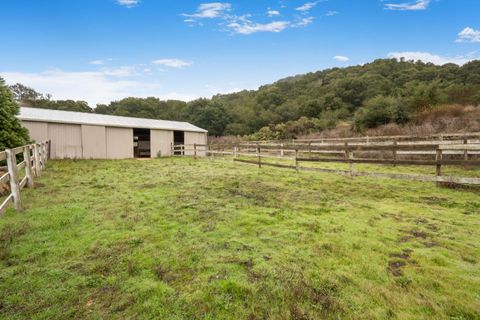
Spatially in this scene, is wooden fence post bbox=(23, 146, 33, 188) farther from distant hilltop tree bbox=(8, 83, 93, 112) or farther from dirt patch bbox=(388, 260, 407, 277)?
distant hilltop tree bbox=(8, 83, 93, 112)

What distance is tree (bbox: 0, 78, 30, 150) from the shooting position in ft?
29.0

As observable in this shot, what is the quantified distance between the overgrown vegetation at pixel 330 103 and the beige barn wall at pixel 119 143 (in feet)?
55.0

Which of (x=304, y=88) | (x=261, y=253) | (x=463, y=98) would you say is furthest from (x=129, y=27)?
(x=304, y=88)

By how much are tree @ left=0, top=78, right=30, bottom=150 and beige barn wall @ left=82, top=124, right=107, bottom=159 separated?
6334mm

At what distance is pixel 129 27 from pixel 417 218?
21.8 metres

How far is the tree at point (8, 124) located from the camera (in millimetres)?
8844

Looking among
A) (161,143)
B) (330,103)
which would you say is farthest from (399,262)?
(330,103)

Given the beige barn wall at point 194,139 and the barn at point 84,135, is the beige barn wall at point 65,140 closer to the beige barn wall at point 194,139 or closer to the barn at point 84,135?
the barn at point 84,135

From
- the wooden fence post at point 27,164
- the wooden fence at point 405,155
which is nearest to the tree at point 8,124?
the wooden fence post at point 27,164

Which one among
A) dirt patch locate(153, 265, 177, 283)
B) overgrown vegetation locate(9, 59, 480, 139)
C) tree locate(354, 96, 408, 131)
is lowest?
dirt patch locate(153, 265, 177, 283)

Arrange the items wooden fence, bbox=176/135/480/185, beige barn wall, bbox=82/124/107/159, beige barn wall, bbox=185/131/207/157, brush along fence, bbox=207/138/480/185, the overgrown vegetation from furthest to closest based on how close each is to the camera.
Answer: the overgrown vegetation
beige barn wall, bbox=185/131/207/157
beige barn wall, bbox=82/124/107/159
wooden fence, bbox=176/135/480/185
brush along fence, bbox=207/138/480/185

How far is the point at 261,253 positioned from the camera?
2998mm

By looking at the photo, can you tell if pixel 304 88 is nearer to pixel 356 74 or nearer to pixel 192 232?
pixel 356 74

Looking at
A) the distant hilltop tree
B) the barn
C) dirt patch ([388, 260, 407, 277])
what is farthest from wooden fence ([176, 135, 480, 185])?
the distant hilltop tree
